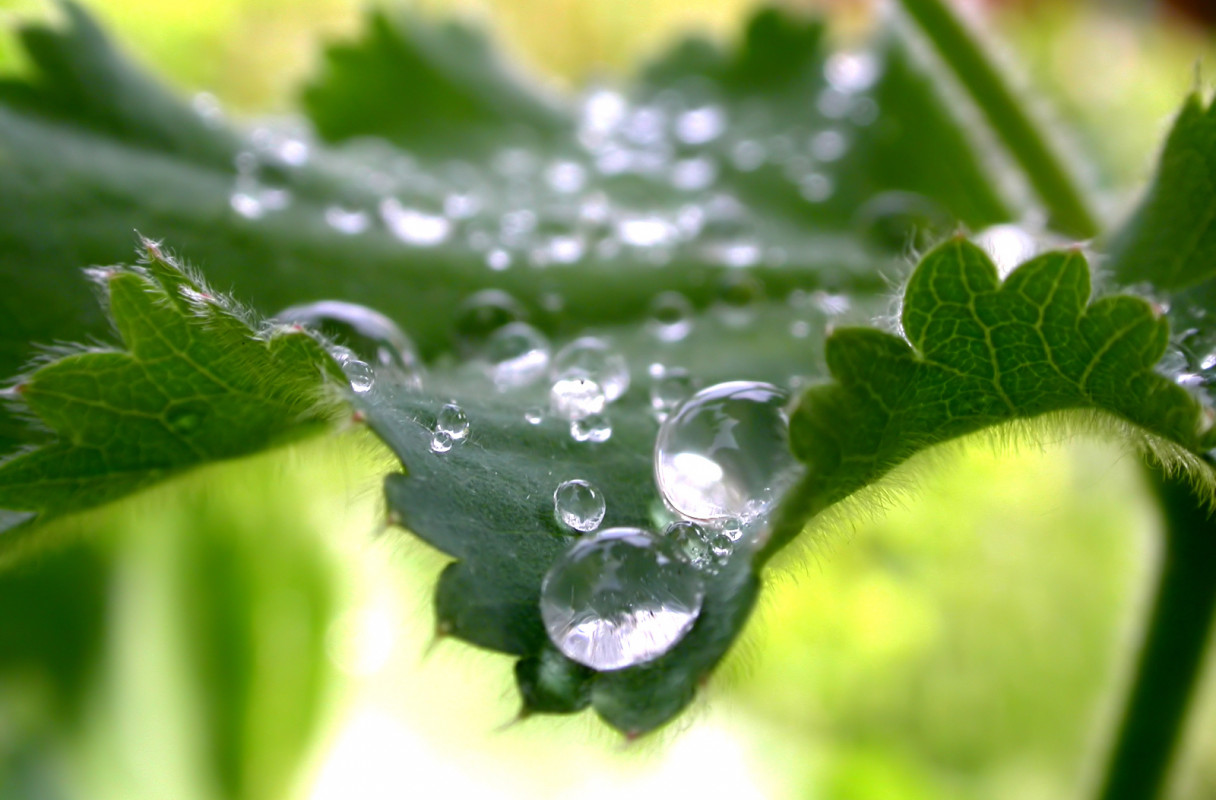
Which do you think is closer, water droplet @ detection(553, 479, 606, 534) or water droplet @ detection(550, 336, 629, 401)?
water droplet @ detection(553, 479, 606, 534)

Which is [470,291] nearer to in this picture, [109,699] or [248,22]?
[109,699]

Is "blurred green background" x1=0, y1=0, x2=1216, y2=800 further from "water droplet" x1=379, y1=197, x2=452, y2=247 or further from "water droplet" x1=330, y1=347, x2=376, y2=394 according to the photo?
"water droplet" x1=330, y1=347, x2=376, y2=394

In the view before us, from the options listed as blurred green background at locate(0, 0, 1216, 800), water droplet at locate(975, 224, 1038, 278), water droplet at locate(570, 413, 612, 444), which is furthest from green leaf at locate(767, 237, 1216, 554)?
blurred green background at locate(0, 0, 1216, 800)

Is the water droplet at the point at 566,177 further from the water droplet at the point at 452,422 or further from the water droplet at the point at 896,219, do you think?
the water droplet at the point at 452,422

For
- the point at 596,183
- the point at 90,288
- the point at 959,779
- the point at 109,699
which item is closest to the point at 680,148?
the point at 596,183

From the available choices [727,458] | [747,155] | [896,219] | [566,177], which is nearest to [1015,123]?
[896,219]

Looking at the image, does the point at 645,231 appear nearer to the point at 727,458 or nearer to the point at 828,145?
the point at 828,145
